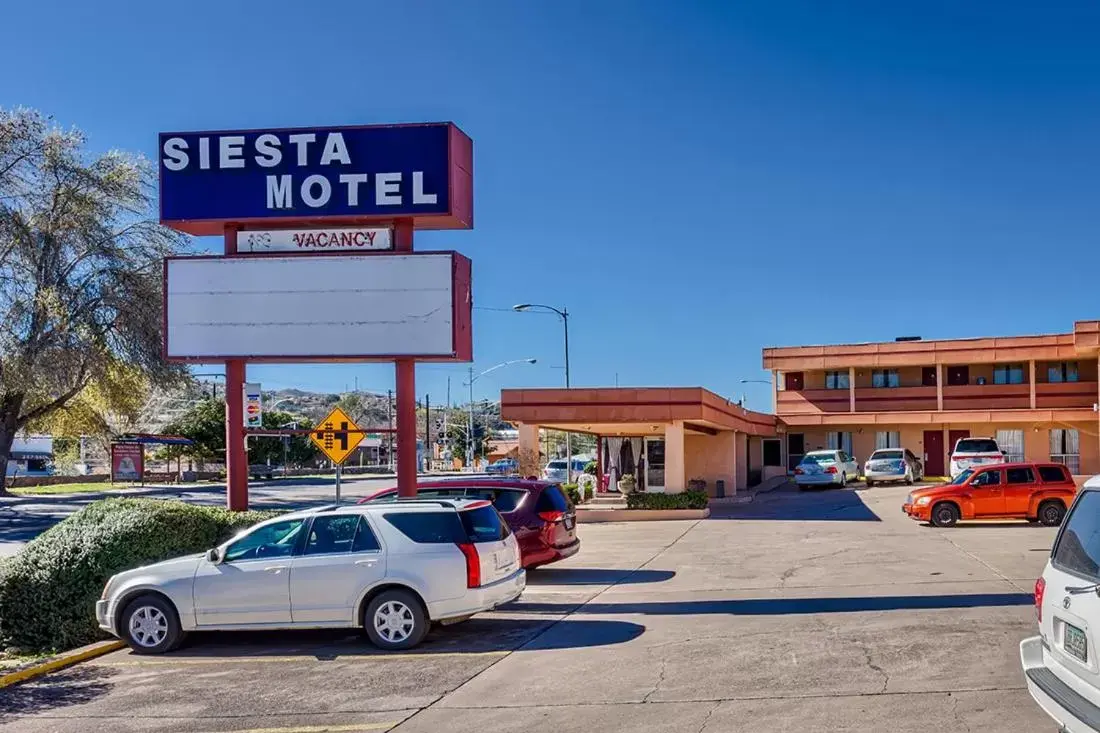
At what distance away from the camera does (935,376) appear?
2051 inches

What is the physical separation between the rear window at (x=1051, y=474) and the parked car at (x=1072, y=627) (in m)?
21.3

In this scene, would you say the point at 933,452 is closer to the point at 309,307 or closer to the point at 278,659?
the point at 309,307

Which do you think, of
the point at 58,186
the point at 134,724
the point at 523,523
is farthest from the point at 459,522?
the point at 58,186

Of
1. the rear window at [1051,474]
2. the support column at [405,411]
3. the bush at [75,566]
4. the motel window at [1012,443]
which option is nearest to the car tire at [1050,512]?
the rear window at [1051,474]

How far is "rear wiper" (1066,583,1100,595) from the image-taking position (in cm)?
592

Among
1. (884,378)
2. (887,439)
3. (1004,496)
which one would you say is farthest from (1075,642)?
(884,378)

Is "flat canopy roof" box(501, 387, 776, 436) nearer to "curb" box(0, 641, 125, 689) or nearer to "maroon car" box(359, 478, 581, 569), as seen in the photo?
"maroon car" box(359, 478, 581, 569)

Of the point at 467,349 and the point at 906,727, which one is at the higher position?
the point at 467,349

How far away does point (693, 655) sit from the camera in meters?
10.7

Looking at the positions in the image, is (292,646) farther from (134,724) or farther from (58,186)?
(58,186)

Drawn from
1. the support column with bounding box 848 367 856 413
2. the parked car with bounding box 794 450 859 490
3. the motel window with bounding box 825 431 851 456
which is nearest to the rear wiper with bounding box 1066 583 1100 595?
the parked car with bounding box 794 450 859 490

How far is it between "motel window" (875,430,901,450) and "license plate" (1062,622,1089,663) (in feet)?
156

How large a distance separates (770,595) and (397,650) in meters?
5.85

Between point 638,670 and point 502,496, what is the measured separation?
7321 millimetres
